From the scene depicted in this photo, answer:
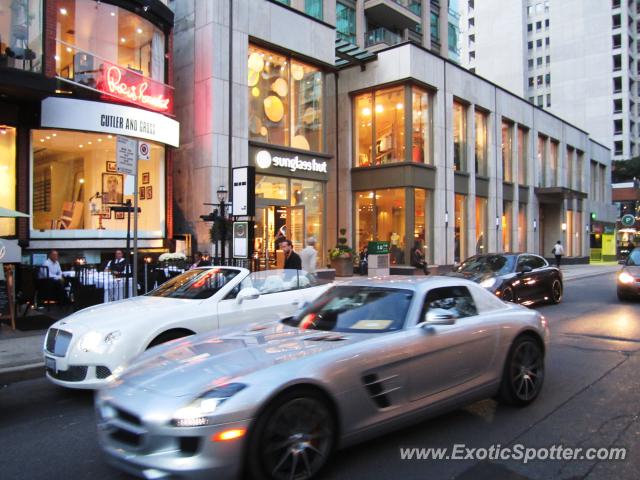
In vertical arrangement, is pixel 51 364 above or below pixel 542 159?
below

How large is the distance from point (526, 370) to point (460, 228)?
22.1 m

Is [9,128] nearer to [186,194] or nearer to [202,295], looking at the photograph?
[186,194]

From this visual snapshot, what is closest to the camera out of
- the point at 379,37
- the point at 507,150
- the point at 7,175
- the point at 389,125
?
the point at 7,175

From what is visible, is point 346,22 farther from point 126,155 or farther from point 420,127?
point 126,155

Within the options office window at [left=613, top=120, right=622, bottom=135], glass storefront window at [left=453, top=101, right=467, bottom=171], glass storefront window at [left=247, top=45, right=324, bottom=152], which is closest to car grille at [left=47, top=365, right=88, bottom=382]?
glass storefront window at [left=247, top=45, right=324, bottom=152]

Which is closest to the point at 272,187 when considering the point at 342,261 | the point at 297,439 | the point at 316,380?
the point at 342,261

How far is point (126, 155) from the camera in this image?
8680 mm

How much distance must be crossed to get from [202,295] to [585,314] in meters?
9.08

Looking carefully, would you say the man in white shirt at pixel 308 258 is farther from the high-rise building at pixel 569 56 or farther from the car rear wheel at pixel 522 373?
the high-rise building at pixel 569 56

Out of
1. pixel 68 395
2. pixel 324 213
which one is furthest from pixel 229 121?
pixel 68 395

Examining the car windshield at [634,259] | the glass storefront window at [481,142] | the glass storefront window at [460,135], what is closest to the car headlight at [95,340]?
the car windshield at [634,259]

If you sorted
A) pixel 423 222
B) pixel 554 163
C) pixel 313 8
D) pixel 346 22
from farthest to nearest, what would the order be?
pixel 554 163
pixel 346 22
pixel 313 8
pixel 423 222

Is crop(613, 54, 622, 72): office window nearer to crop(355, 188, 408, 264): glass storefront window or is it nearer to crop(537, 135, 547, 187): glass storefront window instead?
crop(537, 135, 547, 187): glass storefront window

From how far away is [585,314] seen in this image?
11648 mm
